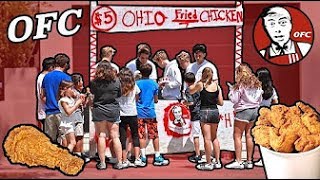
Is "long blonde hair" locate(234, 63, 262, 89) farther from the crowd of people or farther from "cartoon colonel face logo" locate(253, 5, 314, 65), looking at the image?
"cartoon colonel face logo" locate(253, 5, 314, 65)

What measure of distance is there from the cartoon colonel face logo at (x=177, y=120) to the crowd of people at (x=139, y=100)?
0.26 ft

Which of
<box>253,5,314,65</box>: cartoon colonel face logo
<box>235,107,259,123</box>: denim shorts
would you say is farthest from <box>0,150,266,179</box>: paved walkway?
<box>253,5,314,65</box>: cartoon colonel face logo

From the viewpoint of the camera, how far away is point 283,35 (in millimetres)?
7332

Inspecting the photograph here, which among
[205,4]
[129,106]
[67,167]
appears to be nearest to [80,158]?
[67,167]

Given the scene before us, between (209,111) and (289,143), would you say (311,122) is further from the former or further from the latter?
(209,111)

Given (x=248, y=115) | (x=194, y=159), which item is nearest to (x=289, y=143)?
(x=248, y=115)

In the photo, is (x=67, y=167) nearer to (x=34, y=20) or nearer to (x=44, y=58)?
(x=44, y=58)

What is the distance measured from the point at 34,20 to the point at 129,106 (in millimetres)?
1511

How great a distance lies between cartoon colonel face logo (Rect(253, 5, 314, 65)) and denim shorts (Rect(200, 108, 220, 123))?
888 millimetres

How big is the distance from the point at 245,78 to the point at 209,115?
617 millimetres

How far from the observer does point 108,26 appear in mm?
7387

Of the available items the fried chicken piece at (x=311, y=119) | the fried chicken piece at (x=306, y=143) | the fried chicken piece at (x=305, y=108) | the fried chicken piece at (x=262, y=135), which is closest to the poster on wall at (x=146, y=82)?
the fried chicken piece at (x=305, y=108)

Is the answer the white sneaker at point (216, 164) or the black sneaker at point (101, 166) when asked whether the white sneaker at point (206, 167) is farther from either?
the black sneaker at point (101, 166)

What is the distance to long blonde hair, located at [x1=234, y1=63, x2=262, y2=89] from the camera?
7340mm
